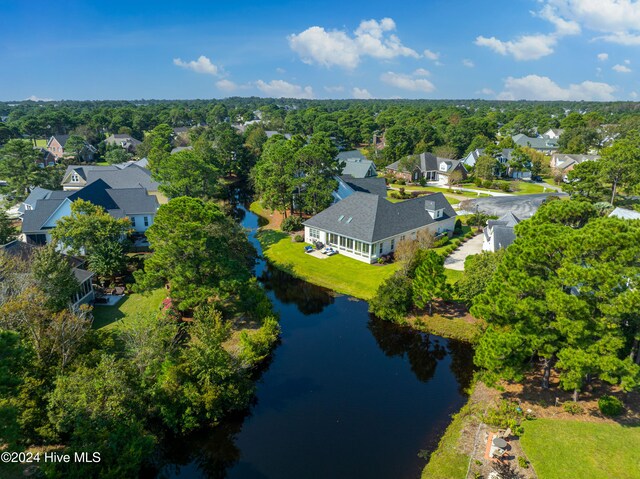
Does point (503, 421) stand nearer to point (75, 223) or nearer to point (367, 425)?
point (367, 425)

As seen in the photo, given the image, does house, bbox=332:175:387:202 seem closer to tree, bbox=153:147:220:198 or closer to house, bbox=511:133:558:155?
tree, bbox=153:147:220:198

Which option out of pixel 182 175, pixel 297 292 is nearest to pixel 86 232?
pixel 297 292

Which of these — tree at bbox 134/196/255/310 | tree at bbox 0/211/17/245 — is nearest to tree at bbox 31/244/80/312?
tree at bbox 134/196/255/310

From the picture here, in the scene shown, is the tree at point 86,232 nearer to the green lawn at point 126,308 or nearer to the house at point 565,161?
the green lawn at point 126,308

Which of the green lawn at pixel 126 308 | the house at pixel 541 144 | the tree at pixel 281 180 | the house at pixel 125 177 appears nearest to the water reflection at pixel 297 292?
the green lawn at pixel 126 308

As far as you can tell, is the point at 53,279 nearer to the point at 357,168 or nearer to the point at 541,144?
the point at 357,168
